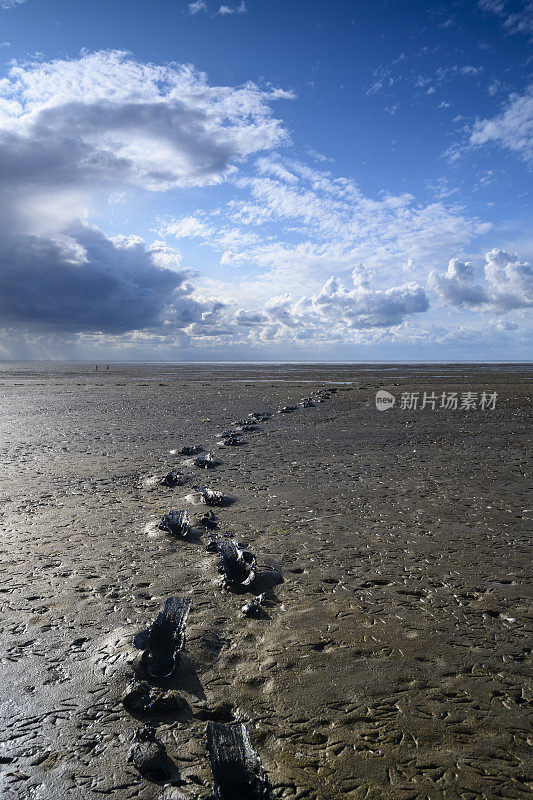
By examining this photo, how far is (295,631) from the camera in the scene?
3.20 meters

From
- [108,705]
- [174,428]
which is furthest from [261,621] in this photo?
[174,428]

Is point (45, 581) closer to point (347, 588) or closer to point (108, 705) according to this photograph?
point (108, 705)

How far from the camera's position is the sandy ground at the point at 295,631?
2131mm

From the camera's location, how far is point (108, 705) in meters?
2.48

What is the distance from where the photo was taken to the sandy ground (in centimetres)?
213

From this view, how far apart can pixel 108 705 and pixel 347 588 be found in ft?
6.46

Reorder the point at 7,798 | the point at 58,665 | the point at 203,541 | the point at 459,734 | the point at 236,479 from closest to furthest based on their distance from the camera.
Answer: the point at 7,798
the point at 459,734
the point at 58,665
the point at 203,541
the point at 236,479

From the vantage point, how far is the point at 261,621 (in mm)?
3334

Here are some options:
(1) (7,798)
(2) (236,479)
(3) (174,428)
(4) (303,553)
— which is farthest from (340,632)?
(3) (174,428)

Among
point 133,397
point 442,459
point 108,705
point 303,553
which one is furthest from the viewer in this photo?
point 133,397

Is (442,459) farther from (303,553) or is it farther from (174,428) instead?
(174,428)

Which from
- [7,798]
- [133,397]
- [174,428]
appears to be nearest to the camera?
[7,798]

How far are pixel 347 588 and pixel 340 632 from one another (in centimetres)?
64

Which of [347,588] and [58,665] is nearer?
[58,665]
